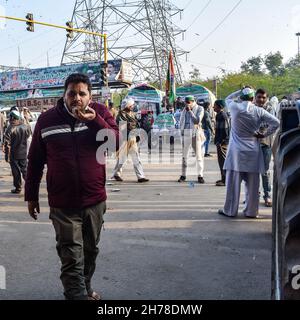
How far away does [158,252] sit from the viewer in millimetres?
4539

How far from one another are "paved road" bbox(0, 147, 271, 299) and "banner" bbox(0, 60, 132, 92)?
23.3 meters

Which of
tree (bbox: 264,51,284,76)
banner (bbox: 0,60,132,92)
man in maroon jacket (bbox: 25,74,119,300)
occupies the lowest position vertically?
man in maroon jacket (bbox: 25,74,119,300)

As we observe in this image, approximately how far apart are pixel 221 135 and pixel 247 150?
9.31 ft

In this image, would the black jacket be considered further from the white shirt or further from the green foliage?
the green foliage

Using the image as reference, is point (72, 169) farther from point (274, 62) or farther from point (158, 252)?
point (274, 62)

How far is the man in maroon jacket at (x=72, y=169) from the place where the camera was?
2.98 meters

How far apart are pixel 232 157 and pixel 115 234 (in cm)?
195

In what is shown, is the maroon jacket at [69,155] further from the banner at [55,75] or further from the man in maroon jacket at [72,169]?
the banner at [55,75]

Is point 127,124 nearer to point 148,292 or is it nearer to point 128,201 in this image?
point 128,201

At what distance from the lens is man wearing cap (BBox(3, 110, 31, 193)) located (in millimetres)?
8406

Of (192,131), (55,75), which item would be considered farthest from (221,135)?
(55,75)

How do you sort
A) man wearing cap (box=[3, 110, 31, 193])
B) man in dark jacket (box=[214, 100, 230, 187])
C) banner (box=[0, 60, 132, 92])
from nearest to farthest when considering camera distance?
1. man wearing cap (box=[3, 110, 31, 193])
2. man in dark jacket (box=[214, 100, 230, 187])
3. banner (box=[0, 60, 132, 92])

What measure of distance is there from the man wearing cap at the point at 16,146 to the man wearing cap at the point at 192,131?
10.7 feet

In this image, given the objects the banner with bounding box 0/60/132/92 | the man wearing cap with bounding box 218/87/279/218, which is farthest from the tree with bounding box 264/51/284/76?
the man wearing cap with bounding box 218/87/279/218
